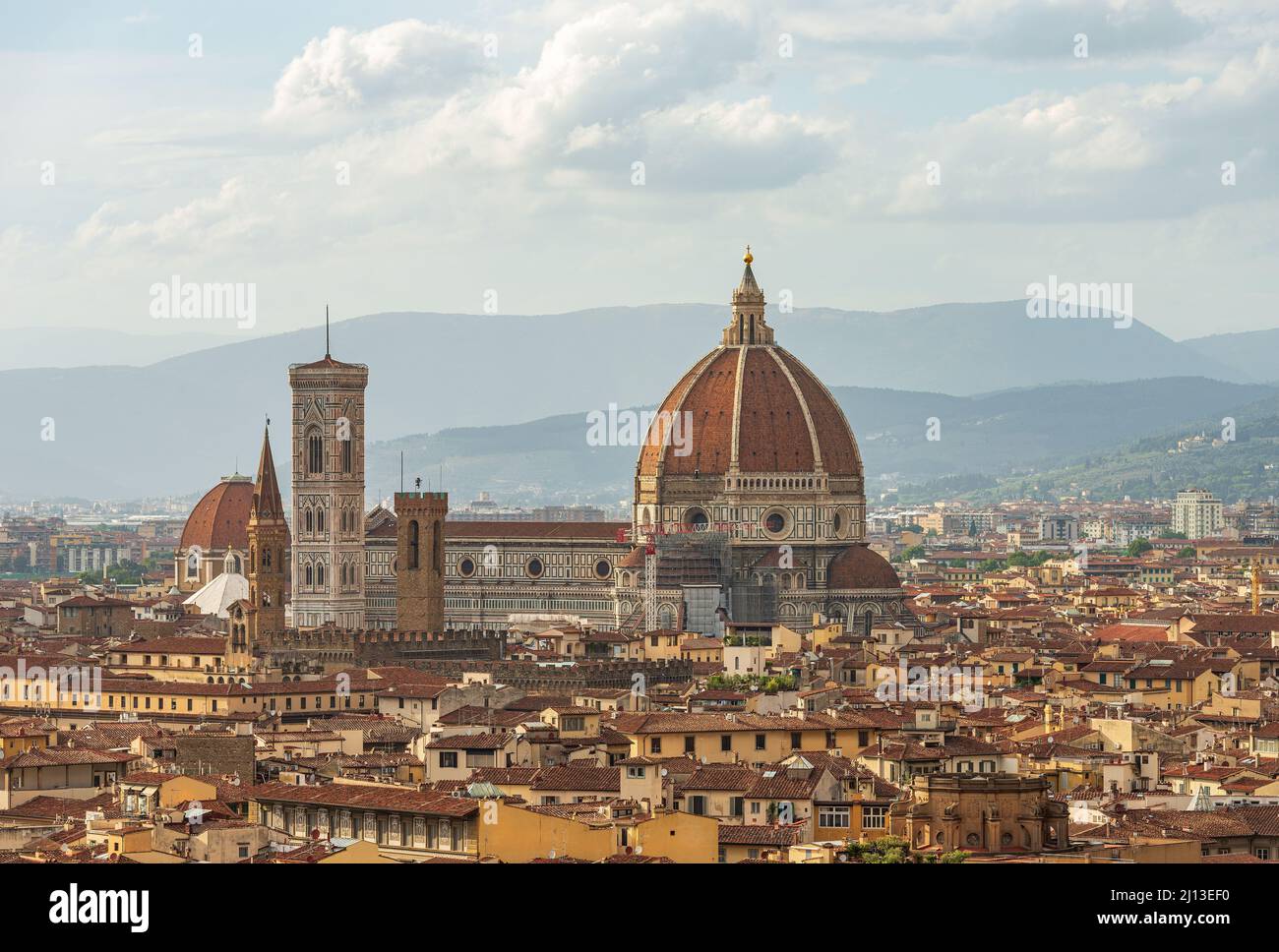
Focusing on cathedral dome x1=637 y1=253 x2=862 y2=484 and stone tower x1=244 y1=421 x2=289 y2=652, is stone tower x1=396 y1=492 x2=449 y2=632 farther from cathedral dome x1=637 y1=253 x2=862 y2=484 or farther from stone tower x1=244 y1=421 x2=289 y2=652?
cathedral dome x1=637 y1=253 x2=862 y2=484

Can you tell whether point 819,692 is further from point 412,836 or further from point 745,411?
point 745,411

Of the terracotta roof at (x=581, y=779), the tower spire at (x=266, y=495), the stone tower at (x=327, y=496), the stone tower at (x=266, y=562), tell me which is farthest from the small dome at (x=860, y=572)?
the terracotta roof at (x=581, y=779)

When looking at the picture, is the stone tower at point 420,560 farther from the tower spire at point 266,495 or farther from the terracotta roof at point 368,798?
the terracotta roof at point 368,798

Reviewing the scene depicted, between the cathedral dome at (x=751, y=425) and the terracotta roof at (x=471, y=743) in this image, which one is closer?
the terracotta roof at (x=471, y=743)

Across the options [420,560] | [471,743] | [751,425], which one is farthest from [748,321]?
[471,743]

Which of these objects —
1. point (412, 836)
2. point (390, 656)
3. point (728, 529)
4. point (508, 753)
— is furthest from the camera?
point (728, 529)
